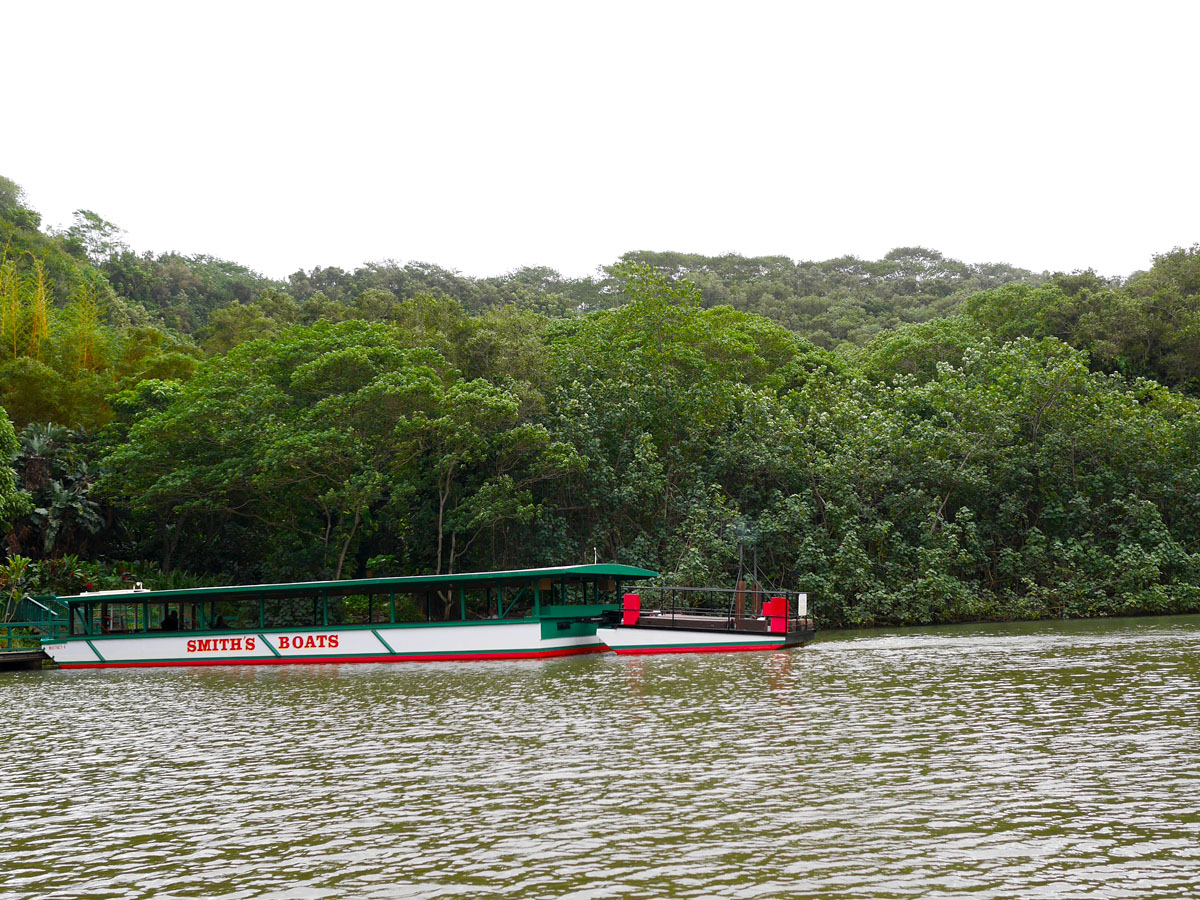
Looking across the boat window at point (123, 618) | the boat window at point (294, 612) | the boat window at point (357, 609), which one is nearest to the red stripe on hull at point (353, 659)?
the boat window at point (123, 618)

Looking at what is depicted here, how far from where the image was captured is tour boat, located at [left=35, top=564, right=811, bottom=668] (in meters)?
30.0

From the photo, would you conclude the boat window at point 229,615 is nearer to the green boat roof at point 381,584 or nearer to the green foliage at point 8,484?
the green boat roof at point 381,584

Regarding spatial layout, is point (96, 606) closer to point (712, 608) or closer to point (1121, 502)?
point (712, 608)

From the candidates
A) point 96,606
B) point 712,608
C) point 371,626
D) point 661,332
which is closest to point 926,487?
point 712,608

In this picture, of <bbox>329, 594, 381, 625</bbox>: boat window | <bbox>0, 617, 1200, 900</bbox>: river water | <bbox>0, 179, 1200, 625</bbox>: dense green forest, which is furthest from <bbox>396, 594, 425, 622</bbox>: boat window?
<bbox>0, 617, 1200, 900</bbox>: river water

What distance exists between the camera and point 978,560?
1577 inches

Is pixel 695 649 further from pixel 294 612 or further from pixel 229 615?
pixel 229 615

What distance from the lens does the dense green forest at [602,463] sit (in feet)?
124

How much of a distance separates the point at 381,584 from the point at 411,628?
1.58 m

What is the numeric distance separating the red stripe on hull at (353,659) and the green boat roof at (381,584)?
1.98 m

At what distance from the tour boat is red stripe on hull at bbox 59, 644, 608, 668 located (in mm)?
31

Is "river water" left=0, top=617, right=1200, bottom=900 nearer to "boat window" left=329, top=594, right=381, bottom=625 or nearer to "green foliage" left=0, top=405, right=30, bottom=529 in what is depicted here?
"boat window" left=329, top=594, right=381, bottom=625

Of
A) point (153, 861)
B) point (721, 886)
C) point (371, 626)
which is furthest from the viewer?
point (371, 626)

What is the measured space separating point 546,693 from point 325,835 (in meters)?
10.9
